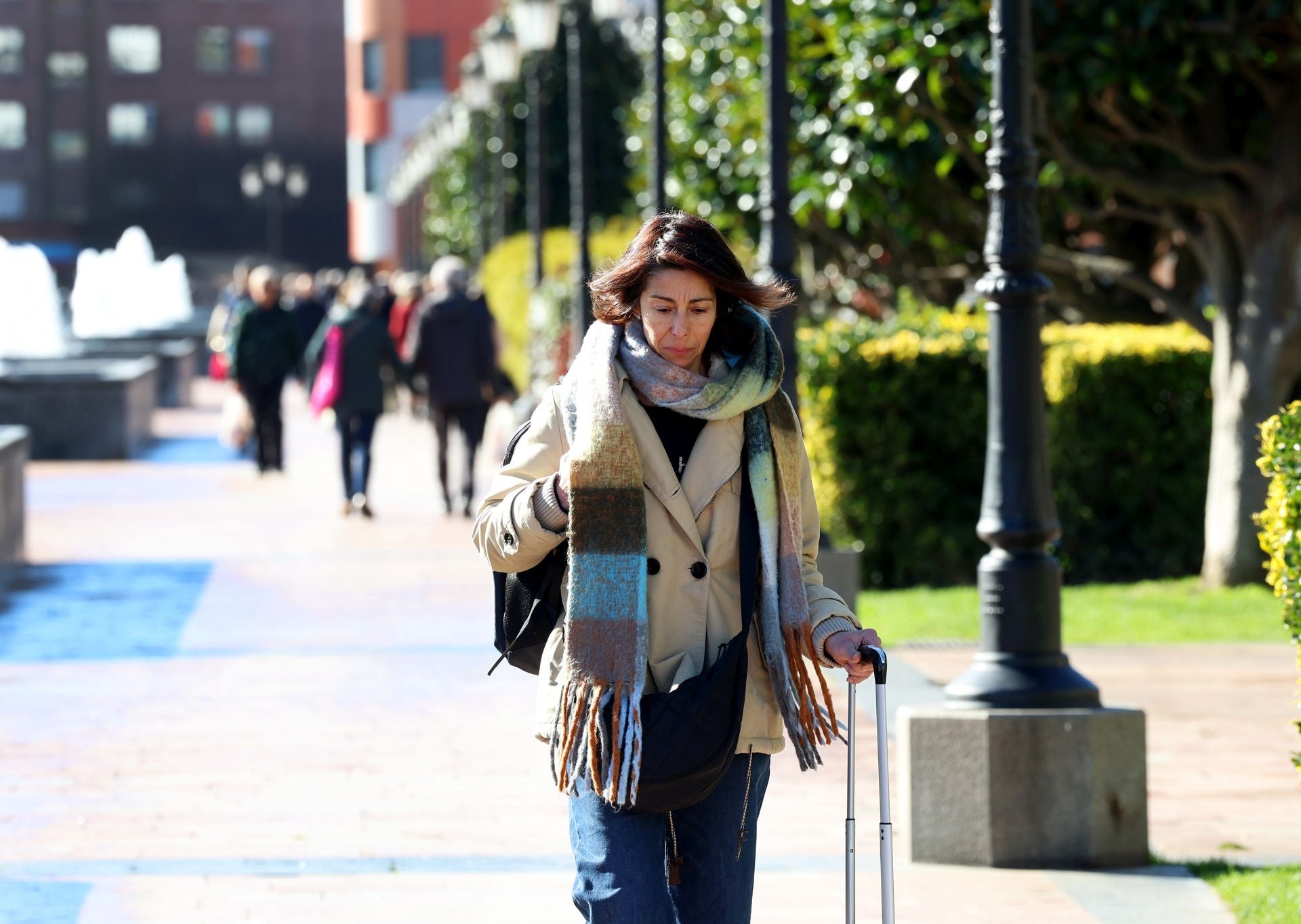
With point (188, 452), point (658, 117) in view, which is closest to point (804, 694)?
point (658, 117)

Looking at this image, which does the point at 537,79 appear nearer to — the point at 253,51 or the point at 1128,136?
the point at 1128,136

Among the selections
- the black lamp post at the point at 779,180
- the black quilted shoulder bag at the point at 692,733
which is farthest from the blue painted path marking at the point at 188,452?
the black quilted shoulder bag at the point at 692,733

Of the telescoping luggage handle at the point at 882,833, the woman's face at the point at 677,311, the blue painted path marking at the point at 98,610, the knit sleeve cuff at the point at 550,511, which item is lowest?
the blue painted path marking at the point at 98,610

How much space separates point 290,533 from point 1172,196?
22.1ft

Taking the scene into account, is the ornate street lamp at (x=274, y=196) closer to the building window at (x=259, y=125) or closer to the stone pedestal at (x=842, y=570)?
the building window at (x=259, y=125)

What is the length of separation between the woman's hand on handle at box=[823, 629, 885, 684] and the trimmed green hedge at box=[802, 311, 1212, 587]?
9027 millimetres

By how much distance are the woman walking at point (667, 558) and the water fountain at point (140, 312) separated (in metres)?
29.2

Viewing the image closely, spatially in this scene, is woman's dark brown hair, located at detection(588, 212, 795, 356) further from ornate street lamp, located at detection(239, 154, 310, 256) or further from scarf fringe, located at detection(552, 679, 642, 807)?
ornate street lamp, located at detection(239, 154, 310, 256)

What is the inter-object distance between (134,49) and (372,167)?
1554cm

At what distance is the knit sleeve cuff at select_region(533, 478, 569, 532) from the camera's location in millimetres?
3979

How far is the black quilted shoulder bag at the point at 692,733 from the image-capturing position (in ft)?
13.0

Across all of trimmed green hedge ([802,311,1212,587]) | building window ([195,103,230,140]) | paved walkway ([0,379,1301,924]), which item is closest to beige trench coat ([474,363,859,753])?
paved walkway ([0,379,1301,924])

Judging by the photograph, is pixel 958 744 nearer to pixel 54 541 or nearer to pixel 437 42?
pixel 54 541

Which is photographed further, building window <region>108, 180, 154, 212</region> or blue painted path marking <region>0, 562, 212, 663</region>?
building window <region>108, 180, 154, 212</region>
